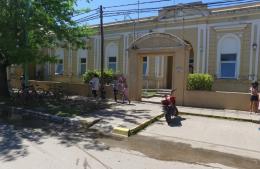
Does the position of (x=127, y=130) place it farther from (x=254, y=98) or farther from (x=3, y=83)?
(x=3, y=83)

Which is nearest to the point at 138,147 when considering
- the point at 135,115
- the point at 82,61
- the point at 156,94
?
the point at 135,115

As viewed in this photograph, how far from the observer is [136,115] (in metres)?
11.9

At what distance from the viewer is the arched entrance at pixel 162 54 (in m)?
14.3

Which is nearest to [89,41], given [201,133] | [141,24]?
[141,24]

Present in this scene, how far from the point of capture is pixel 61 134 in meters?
9.21

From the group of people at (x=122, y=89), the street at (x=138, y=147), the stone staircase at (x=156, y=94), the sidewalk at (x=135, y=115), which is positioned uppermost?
the group of people at (x=122, y=89)

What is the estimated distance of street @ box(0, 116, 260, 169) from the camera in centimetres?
630

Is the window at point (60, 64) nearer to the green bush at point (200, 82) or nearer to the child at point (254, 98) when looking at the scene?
the green bush at point (200, 82)

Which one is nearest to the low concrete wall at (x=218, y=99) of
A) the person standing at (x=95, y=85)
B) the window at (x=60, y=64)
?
the person standing at (x=95, y=85)

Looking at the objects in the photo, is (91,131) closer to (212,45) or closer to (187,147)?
(187,147)

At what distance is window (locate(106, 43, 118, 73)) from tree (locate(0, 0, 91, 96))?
6.84 meters

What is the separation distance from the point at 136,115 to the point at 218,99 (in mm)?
4327

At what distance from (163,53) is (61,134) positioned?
7.52 m

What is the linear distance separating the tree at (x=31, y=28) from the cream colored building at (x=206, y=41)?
8.89 feet
